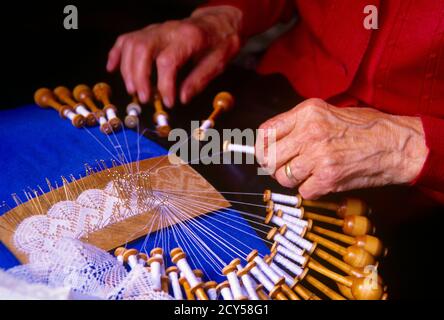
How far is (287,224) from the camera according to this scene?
122 centimetres

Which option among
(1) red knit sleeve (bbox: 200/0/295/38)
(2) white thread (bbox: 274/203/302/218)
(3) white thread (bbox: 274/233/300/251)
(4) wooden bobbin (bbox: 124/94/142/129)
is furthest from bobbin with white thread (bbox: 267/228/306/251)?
(1) red knit sleeve (bbox: 200/0/295/38)

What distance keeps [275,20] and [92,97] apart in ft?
3.00

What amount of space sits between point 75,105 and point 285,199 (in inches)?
33.2

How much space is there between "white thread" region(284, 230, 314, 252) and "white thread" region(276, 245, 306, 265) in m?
0.02

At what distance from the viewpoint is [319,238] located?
3.92 ft

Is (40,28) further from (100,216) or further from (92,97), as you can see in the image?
(100,216)

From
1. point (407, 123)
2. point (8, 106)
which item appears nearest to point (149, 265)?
point (407, 123)

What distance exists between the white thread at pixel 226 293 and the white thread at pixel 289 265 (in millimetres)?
183

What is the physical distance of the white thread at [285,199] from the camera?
4.23ft

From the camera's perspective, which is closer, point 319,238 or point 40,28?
point 319,238

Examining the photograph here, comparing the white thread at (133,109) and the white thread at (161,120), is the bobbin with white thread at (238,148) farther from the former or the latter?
the white thread at (133,109)

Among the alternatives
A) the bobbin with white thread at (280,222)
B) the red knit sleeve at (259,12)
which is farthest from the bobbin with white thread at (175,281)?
the red knit sleeve at (259,12)

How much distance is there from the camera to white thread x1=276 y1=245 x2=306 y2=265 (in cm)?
111

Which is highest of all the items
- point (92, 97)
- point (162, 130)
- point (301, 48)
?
point (301, 48)
